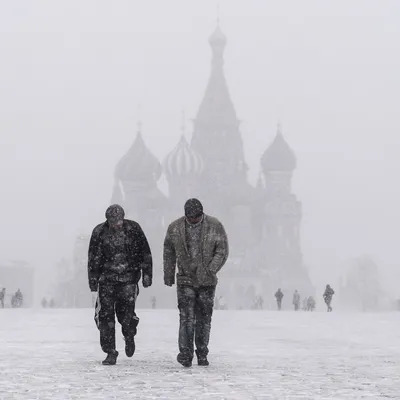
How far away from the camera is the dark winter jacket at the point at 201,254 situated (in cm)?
1001

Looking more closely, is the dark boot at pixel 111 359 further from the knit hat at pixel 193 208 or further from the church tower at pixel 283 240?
the church tower at pixel 283 240

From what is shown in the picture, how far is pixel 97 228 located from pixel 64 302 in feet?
376

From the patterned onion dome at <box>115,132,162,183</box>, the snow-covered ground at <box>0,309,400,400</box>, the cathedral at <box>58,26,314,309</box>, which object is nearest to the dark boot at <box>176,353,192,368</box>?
the snow-covered ground at <box>0,309,400,400</box>

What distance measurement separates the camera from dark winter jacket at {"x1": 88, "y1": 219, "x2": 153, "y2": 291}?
10062 millimetres

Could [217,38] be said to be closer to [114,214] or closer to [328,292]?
[328,292]

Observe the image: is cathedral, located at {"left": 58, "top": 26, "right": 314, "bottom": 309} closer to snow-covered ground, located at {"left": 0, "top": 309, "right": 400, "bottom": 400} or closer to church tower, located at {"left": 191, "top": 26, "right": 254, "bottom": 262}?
church tower, located at {"left": 191, "top": 26, "right": 254, "bottom": 262}

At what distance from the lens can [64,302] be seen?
4862 inches

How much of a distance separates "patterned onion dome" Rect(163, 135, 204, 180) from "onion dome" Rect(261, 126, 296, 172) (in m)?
8.58

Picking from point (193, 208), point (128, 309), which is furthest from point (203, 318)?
point (193, 208)

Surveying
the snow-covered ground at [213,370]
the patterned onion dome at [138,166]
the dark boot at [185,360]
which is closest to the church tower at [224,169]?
the patterned onion dome at [138,166]

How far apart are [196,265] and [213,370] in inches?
39.0

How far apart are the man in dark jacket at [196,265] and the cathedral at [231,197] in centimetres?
11329

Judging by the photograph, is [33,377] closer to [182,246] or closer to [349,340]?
[182,246]

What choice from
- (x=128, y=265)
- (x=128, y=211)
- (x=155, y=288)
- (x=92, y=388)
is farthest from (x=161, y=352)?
(x=128, y=211)
